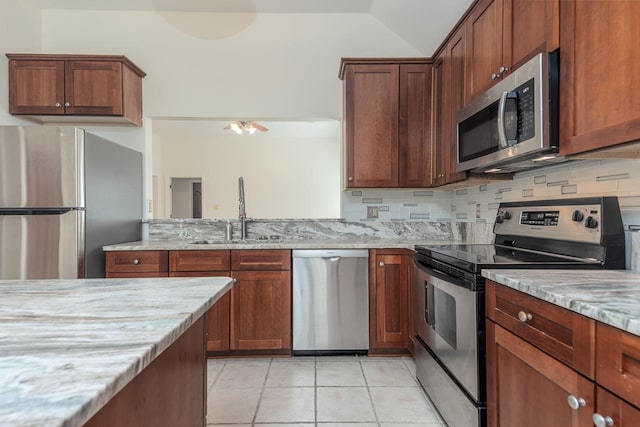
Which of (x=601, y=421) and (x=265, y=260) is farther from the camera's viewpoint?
(x=265, y=260)

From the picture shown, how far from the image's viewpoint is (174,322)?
2.54 ft

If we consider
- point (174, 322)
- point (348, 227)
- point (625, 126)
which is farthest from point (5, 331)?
point (348, 227)

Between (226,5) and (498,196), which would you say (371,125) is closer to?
(498,196)

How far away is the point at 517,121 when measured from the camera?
1.58 m

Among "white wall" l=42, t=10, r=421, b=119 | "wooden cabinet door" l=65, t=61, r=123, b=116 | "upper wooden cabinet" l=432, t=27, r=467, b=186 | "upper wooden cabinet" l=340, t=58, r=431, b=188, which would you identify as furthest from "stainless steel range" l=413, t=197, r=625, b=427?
"wooden cabinet door" l=65, t=61, r=123, b=116

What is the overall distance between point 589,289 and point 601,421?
1.22ft

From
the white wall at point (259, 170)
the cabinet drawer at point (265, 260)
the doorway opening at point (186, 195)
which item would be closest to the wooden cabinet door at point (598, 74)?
the cabinet drawer at point (265, 260)

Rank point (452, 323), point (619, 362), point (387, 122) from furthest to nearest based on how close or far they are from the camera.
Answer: point (387, 122)
point (452, 323)
point (619, 362)

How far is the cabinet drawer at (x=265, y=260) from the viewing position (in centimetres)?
254

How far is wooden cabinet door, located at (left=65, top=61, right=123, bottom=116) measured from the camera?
8.81ft

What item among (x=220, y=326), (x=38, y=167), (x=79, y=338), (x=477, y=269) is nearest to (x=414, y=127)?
(x=477, y=269)

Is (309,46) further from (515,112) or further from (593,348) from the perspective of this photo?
(593,348)

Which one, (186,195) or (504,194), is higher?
(186,195)

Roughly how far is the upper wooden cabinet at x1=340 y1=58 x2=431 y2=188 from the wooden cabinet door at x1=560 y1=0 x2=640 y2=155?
137cm
